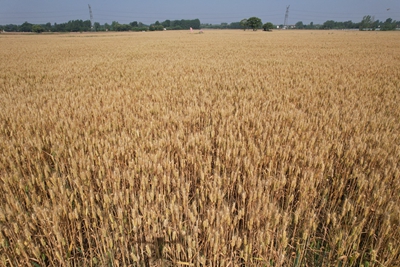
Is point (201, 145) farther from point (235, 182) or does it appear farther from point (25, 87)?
point (25, 87)

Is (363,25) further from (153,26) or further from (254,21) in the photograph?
(153,26)

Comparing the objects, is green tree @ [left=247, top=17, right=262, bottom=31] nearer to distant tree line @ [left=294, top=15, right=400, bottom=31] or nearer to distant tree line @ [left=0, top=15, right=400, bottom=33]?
distant tree line @ [left=0, top=15, right=400, bottom=33]

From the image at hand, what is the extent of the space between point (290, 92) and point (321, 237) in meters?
4.15

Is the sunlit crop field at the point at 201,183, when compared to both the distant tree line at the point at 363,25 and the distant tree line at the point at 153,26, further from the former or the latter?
the distant tree line at the point at 363,25

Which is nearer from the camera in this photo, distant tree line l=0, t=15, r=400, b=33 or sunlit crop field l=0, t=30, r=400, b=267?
sunlit crop field l=0, t=30, r=400, b=267

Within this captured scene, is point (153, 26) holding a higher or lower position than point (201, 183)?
higher

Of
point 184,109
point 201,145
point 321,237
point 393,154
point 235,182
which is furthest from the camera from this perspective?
point 184,109

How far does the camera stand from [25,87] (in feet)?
20.1

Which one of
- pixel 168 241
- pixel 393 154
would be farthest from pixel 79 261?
pixel 393 154

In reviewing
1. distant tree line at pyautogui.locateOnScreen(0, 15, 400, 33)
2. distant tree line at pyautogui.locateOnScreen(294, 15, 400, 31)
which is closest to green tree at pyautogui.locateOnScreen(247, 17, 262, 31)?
distant tree line at pyautogui.locateOnScreen(0, 15, 400, 33)

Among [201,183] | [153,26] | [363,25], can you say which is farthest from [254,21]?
[201,183]

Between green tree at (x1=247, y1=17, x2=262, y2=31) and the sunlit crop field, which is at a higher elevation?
green tree at (x1=247, y1=17, x2=262, y2=31)

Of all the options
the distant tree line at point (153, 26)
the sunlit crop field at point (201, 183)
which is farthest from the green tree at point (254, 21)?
the sunlit crop field at point (201, 183)

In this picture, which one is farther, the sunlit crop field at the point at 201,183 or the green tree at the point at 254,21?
the green tree at the point at 254,21
